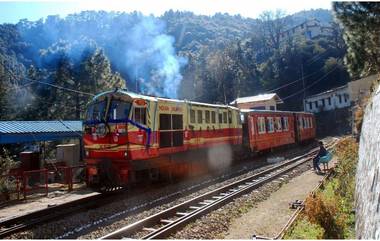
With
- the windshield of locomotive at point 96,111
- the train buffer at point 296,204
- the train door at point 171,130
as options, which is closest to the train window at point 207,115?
the train door at point 171,130

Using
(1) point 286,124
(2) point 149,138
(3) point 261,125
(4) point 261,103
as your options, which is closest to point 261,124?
(3) point 261,125

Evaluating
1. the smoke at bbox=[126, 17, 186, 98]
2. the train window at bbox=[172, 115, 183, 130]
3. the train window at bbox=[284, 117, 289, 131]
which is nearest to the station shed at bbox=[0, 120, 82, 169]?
the train window at bbox=[172, 115, 183, 130]

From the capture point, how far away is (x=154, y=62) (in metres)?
49.7

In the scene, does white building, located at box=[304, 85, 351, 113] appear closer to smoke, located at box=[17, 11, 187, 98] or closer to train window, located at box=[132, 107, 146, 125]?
smoke, located at box=[17, 11, 187, 98]

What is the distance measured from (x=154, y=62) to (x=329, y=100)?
2760cm

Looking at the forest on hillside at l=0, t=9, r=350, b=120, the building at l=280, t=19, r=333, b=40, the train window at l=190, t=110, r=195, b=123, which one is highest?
the building at l=280, t=19, r=333, b=40

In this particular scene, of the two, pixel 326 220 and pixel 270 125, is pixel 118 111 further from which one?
pixel 270 125

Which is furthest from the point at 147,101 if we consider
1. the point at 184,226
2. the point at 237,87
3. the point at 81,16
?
the point at 81,16

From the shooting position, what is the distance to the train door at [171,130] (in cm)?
1357

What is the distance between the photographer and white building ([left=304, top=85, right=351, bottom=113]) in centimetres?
5333

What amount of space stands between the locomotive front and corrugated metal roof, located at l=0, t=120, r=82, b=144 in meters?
6.16

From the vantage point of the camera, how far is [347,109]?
52719 mm

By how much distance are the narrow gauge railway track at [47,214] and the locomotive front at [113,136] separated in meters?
0.61

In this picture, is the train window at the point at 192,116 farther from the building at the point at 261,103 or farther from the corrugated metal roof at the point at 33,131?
the building at the point at 261,103
